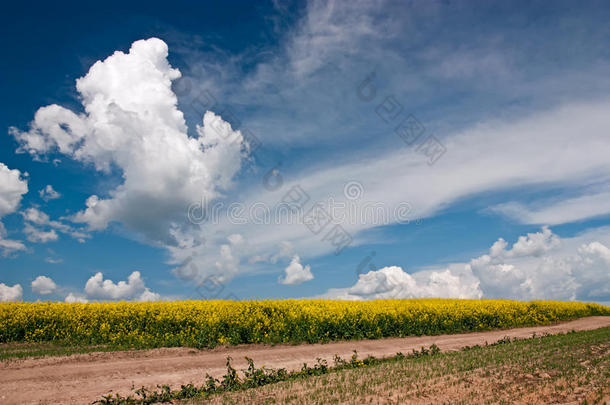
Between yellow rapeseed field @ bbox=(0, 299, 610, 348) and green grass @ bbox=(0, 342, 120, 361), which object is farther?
yellow rapeseed field @ bbox=(0, 299, 610, 348)

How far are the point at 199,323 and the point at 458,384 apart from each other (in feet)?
42.9

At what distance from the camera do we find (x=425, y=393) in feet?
27.7

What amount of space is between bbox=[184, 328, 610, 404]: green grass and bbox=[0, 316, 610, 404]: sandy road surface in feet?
10.4

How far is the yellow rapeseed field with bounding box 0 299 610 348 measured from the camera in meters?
18.1

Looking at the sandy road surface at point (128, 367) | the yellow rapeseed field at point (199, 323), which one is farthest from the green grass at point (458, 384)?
the yellow rapeseed field at point (199, 323)

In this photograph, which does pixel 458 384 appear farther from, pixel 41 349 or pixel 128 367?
pixel 41 349

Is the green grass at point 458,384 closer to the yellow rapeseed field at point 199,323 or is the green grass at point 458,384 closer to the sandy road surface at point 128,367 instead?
the sandy road surface at point 128,367

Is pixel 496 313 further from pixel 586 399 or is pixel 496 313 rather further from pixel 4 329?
pixel 4 329

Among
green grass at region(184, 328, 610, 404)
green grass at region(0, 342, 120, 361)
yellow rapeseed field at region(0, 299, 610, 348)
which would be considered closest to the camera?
green grass at region(184, 328, 610, 404)

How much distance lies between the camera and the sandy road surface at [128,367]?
404 inches

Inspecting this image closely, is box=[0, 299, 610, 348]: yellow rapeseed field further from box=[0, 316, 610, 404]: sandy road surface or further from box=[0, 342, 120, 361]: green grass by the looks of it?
box=[0, 316, 610, 404]: sandy road surface

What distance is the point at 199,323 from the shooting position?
18.6m

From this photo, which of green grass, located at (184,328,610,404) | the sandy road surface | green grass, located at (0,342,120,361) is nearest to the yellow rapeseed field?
green grass, located at (0,342,120,361)

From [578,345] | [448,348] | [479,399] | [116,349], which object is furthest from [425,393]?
[116,349]
